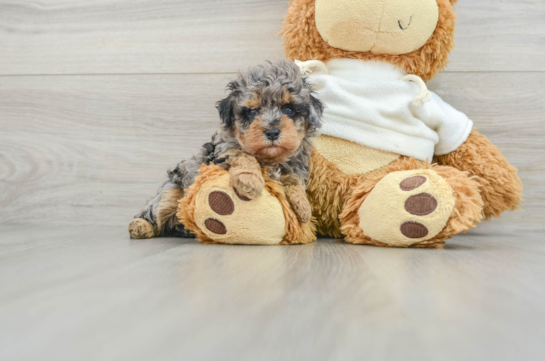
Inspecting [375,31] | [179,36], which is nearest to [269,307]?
[375,31]

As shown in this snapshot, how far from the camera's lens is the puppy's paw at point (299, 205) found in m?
0.88

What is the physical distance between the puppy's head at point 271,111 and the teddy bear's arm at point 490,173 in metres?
0.45

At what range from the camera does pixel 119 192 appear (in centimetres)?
134

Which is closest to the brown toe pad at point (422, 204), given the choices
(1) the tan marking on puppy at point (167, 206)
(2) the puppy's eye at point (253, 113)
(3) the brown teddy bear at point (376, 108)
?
(3) the brown teddy bear at point (376, 108)

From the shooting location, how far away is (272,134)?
0.80 metres

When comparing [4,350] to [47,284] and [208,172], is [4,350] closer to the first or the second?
[47,284]

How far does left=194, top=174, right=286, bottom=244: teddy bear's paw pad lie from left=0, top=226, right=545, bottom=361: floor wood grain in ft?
0.42

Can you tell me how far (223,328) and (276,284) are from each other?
16cm

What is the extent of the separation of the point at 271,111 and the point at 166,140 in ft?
1.99

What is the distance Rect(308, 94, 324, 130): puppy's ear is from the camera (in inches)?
33.7

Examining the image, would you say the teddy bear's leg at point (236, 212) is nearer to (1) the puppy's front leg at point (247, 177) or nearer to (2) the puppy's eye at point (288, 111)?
(1) the puppy's front leg at point (247, 177)

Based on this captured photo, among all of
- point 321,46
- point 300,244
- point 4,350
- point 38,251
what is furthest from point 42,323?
point 321,46

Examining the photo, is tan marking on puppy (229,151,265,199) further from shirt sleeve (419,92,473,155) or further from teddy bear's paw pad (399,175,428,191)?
shirt sleeve (419,92,473,155)

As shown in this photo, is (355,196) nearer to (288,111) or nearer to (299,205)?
(299,205)
